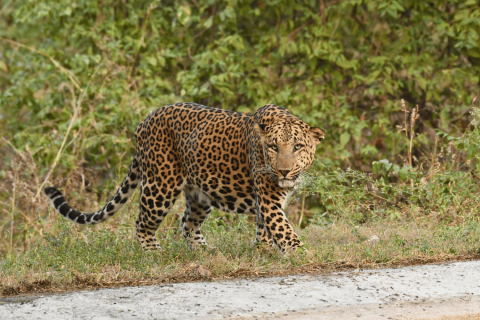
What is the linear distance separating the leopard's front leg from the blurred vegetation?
3.53 m

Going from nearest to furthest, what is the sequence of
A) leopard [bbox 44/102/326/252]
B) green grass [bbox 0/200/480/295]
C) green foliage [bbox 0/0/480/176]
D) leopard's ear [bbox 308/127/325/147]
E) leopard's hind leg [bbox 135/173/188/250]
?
green grass [bbox 0/200/480/295] < leopard [bbox 44/102/326/252] < leopard's ear [bbox 308/127/325/147] < leopard's hind leg [bbox 135/173/188/250] < green foliage [bbox 0/0/480/176]

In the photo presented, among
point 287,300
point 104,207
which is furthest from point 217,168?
point 287,300

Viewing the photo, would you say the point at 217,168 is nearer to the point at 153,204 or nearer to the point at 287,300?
the point at 153,204

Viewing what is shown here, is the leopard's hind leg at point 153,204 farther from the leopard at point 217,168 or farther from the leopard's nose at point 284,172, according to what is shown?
the leopard's nose at point 284,172

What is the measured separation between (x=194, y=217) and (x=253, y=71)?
4527 mm

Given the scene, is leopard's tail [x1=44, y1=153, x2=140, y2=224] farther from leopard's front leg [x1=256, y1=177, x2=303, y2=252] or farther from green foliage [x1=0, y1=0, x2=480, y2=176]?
green foliage [x1=0, y1=0, x2=480, y2=176]

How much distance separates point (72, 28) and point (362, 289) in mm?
7772

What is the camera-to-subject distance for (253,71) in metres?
10.3

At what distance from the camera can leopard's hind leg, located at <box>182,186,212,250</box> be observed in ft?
20.3

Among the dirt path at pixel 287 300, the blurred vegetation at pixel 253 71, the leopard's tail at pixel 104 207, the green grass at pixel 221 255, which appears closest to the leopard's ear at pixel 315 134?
the green grass at pixel 221 255

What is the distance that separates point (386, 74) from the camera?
31.1 feet

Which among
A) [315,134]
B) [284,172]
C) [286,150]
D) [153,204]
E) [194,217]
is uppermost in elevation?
[315,134]

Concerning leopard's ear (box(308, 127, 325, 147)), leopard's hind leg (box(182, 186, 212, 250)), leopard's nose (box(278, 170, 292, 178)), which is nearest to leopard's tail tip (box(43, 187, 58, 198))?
leopard's hind leg (box(182, 186, 212, 250))

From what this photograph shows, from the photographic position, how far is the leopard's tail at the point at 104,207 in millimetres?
5945
